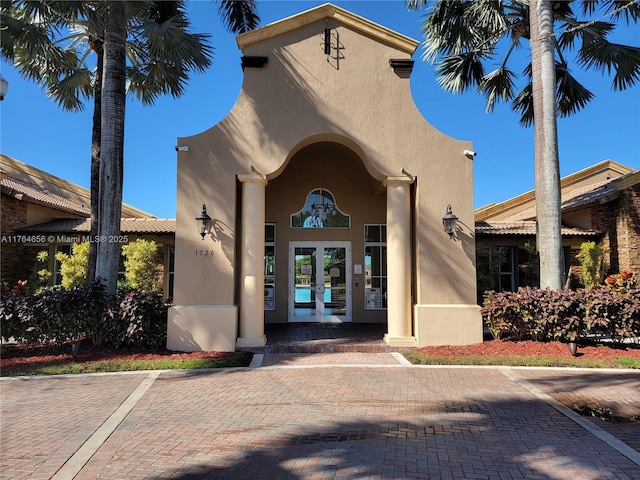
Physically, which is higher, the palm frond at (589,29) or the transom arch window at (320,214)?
the palm frond at (589,29)

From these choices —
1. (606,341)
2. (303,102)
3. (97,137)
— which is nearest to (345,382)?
(303,102)

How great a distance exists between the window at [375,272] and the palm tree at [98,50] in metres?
7.02

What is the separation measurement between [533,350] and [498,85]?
8.80m

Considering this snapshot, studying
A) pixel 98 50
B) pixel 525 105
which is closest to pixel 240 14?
pixel 98 50

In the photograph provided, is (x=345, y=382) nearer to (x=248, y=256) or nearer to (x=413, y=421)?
(x=413, y=421)

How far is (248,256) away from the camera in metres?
9.63

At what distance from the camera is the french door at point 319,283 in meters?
13.2

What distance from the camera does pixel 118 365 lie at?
7.87 meters

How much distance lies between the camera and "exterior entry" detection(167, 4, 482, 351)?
9508mm

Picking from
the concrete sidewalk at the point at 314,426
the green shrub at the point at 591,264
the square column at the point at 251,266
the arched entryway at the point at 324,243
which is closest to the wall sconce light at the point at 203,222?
the square column at the point at 251,266

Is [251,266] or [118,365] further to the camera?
[251,266]

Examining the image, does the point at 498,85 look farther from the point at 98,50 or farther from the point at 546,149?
the point at 98,50

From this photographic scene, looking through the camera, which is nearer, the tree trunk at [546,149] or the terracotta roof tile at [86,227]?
the tree trunk at [546,149]

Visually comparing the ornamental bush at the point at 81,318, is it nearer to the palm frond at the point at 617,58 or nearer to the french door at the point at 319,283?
the french door at the point at 319,283
